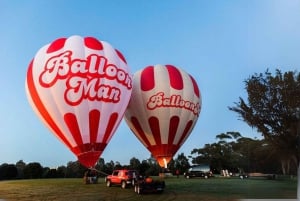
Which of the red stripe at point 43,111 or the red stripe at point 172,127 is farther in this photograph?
the red stripe at point 172,127

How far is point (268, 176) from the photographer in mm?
6703

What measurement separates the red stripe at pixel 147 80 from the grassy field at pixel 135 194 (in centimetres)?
193

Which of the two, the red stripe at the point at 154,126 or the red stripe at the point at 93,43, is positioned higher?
→ the red stripe at the point at 93,43

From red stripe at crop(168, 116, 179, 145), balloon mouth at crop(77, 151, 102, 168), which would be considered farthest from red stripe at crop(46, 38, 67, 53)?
red stripe at crop(168, 116, 179, 145)

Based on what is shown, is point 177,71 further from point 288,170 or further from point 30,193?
point 30,193

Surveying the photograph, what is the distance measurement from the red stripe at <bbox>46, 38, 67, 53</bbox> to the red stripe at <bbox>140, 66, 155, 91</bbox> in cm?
157

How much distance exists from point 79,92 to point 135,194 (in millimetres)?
1516

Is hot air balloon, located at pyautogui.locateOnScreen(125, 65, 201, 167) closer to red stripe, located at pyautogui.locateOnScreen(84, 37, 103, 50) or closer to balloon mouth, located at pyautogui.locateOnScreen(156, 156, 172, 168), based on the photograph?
balloon mouth, located at pyautogui.locateOnScreen(156, 156, 172, 168)

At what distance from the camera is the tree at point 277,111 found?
684 centimetres

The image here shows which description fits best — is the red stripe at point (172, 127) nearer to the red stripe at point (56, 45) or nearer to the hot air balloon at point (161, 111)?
the hot air balloon at point (161, 111)

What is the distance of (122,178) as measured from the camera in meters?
6.55

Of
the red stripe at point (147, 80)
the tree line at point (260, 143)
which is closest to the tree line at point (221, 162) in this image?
the tree line at point (260, 143)

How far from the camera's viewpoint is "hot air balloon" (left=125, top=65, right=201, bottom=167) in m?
8.00

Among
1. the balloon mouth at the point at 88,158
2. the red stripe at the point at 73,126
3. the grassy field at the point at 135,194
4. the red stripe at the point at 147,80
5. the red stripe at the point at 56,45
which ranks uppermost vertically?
the red stripe at the point at 56,45
